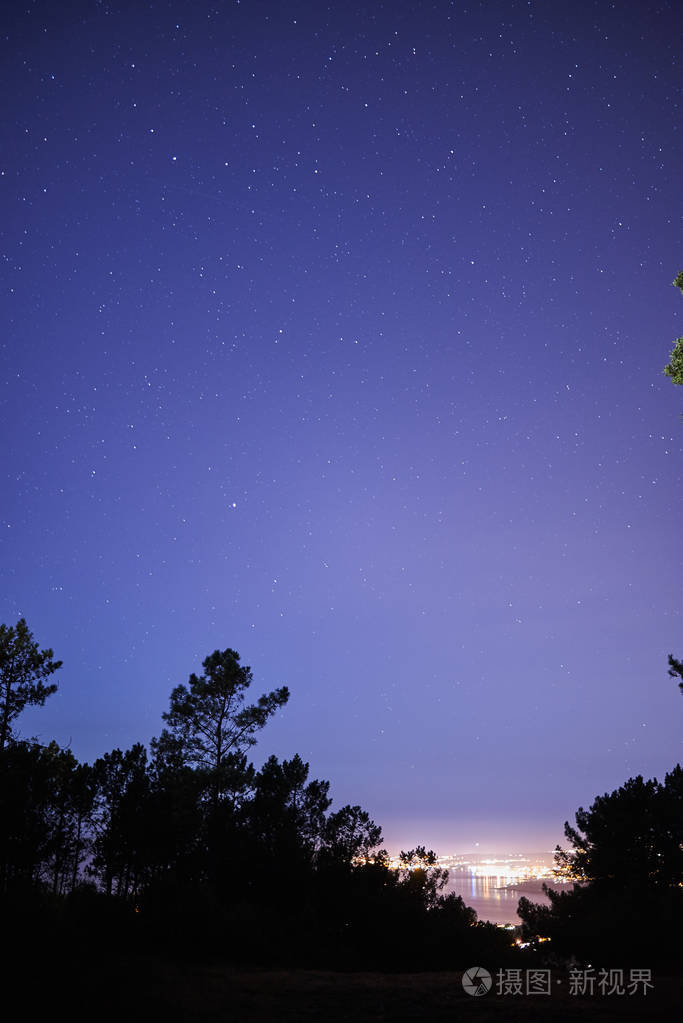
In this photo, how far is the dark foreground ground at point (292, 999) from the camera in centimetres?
716

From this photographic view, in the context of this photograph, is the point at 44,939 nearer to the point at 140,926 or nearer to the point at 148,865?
the point at 140,926

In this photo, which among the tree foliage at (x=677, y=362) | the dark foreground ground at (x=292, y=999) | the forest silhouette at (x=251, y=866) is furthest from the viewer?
the forest silhouette at (x=251, y=866)

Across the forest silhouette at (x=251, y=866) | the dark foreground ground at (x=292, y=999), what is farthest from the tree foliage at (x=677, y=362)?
the forest silhouette at (x=251, y=866)

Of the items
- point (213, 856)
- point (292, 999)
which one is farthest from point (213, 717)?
point (292, 999)

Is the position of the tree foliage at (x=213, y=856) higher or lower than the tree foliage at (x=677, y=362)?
lower

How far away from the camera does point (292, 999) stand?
869 centimetres

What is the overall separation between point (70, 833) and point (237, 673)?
958cm

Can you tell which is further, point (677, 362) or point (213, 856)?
point (213, 856)

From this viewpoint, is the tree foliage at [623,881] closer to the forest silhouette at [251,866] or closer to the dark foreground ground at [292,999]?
the forest silhouette at [251,866]

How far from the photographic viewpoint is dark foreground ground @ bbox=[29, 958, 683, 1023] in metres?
7.16

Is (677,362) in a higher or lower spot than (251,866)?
higher

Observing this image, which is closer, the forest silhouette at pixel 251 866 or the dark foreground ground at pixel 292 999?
the dark foreground ground at pixel 292 999

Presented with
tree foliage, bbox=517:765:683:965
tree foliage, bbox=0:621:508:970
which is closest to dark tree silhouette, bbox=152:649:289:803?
tree foliage, bbox=0:621:508:970

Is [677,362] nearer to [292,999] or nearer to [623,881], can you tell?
[292,999]
